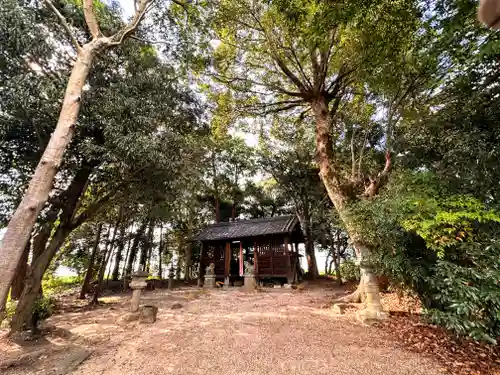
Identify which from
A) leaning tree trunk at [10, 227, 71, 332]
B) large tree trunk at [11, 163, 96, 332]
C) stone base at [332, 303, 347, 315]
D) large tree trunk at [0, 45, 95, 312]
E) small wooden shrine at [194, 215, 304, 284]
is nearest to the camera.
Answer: large tree trunk at [0, 45, 95, 312]

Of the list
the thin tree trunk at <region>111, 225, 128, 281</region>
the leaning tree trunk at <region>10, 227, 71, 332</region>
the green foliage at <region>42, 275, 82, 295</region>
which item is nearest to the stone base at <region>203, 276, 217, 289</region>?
the thin tree trunk at <region>111, 225, 128, 281</region>

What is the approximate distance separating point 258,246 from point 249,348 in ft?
35.6

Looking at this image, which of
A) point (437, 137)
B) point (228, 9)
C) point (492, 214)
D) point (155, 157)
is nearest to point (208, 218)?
point (155, 157)

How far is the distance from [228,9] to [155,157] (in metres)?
4.99

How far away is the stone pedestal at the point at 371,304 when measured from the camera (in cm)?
593

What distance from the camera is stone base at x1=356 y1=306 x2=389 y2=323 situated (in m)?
5.88

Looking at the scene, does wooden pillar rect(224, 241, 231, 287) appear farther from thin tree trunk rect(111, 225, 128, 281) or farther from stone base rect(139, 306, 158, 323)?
stone base rect(139, 306, 158, 323)

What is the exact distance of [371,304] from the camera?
6.13 metres

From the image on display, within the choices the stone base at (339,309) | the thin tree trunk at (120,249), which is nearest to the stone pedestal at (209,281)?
the thin tree trunk at (120,249)

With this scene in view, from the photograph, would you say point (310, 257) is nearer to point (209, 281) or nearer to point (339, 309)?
point (209, 281)

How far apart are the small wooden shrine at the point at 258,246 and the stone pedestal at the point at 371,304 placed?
7.70m

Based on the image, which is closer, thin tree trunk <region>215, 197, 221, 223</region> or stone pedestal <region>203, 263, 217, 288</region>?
stone pedestal <region>203, 263, 217, 288</region>

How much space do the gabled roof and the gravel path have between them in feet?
26.1

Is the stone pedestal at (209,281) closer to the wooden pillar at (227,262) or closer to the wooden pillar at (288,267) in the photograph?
the wooden pillar at (227,262)
